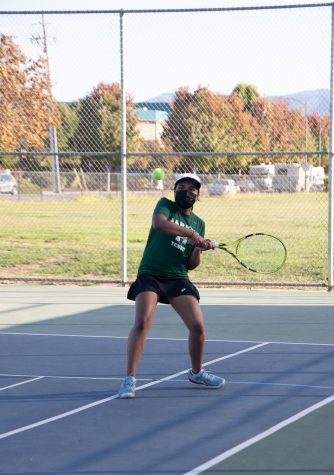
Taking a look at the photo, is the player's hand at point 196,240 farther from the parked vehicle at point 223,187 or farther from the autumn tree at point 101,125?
the parked vehicle at point 223,187

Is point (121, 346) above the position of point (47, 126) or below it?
below

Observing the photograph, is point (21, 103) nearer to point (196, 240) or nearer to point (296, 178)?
point (196, 240)

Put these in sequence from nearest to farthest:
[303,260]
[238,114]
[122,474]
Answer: [122,474], [303,260], [238,114]

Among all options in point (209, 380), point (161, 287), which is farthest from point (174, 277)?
point (209, 380)

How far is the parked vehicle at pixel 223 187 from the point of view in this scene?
38125 mm

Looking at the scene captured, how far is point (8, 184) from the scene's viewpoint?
38.7 meters

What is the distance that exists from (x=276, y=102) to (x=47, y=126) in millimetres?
17362

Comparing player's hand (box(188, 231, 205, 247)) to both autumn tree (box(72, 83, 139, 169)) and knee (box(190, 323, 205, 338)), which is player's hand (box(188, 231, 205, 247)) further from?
autumn tree (box(72, 83, 139, 169))

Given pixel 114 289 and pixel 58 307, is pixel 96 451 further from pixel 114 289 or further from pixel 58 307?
pixel 114 289

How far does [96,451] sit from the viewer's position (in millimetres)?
6648

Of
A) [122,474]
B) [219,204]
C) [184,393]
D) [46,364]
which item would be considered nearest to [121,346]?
[46,364]

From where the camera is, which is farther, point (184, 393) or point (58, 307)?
point (58, 307)

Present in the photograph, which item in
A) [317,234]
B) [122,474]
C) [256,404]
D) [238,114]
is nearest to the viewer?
[122,474]

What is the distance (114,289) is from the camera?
16188mm
